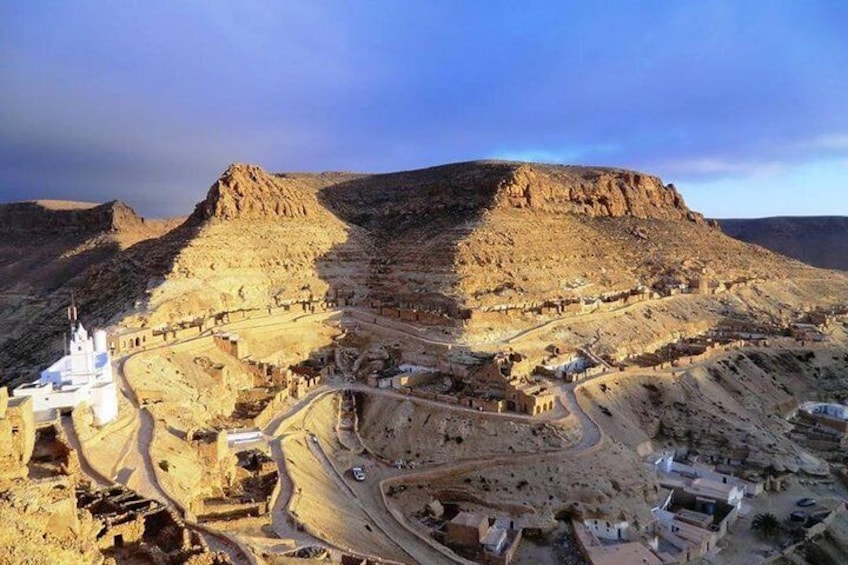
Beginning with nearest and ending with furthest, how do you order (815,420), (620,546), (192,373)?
(620,546) → (192,373) → (815,420)

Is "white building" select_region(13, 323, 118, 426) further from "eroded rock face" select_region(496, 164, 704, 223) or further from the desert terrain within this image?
"eroded rock face" select_region(496, 164, 704, 223)

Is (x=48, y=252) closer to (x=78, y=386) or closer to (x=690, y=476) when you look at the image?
(x=78, y=386)

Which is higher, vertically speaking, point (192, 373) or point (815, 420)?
point (192, 373)

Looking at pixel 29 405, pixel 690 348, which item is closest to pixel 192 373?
pixel 29 405

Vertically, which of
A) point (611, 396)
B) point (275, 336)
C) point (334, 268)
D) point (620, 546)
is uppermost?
point (334, 268)

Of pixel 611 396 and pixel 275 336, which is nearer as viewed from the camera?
pixel 611 396

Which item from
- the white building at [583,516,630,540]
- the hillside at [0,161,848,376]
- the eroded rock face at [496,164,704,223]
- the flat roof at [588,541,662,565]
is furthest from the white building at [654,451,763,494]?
the eroded rock face at [496,164,704,223]

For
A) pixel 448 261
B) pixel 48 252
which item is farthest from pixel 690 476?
pixel 48 252

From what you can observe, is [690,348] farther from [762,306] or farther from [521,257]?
[762,306]
